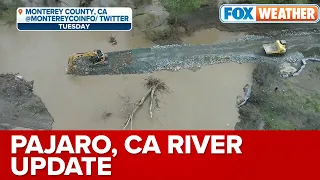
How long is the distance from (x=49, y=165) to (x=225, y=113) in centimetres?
760

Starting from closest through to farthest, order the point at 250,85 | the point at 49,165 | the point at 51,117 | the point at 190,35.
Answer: the point at 49,165 → the point at 51,117 → the point at 250,85 → the point at 190,35

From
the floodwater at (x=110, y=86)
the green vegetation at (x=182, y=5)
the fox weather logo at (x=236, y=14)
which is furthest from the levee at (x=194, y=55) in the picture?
the green vegetation at (x=182, y=5)

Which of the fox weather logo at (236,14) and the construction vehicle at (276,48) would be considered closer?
the construction vehicle at (276,48)

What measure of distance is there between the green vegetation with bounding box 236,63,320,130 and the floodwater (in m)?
0.65

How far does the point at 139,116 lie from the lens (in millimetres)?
16641

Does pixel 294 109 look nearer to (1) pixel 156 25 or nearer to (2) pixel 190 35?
(2) pixel 190 35

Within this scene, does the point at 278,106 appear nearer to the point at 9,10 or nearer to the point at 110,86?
the point at 110,86

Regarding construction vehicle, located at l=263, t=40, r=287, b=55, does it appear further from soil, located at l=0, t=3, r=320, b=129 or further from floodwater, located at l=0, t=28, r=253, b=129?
soil, located at l=0, t=3, r=320, b=129

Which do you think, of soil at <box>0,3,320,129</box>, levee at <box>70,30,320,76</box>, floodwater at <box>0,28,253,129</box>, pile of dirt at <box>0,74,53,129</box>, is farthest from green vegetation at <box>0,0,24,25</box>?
levee at <box>70,30,320,76</box>

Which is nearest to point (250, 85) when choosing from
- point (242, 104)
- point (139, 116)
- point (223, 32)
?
point (242, 104)

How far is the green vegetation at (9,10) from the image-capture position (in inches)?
783

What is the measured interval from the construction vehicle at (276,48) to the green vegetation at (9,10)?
12.2m

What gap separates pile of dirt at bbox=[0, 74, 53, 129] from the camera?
52.9 feet

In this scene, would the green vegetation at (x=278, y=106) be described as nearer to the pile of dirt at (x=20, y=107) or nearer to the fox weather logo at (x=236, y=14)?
the fox weather logo at (x=236, y=14)
